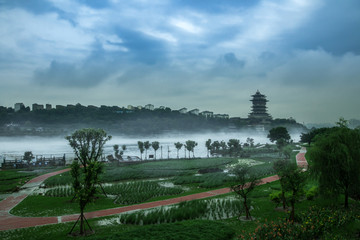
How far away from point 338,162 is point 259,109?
407 ft

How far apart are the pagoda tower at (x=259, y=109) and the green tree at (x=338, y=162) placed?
121 m

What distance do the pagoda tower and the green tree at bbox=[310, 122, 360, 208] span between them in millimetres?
120566

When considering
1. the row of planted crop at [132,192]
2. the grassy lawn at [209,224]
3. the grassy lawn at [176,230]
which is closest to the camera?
the grassy lawn at [176,230]

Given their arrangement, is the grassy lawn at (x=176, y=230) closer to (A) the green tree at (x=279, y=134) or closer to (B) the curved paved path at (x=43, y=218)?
(B) the curved paved path at (x=43, y=218)

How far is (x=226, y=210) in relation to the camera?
18500 millimetres

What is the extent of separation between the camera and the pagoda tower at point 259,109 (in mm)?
135750

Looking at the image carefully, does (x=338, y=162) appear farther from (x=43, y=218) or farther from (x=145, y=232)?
(x=43, y=218)

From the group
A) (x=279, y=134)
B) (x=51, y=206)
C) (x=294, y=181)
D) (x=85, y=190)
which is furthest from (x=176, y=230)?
(x=279, y=134)

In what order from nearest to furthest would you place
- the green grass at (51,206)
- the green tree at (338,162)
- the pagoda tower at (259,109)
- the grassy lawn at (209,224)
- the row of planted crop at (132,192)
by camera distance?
1. the grassy lawn at (209,224)
2. the green tree at (338,162)
3. the green grass at (51,206)
4. the row of planted crop at (132,192)
5. the pagoda tower at (259,109)

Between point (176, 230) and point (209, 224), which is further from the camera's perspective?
point (209, 224)

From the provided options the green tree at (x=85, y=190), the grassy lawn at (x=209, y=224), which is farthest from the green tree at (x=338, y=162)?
the green tree at (x=85, y=190)

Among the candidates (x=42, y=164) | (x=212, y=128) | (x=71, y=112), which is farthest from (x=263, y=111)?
(x=42, y=164)

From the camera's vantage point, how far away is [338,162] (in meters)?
17.3

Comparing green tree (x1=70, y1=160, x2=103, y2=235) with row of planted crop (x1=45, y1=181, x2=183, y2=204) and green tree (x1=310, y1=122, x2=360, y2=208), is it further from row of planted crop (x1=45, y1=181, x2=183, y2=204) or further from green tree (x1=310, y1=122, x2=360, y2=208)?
green tree (x1=310, y1=122, x2=360, y2=208)
